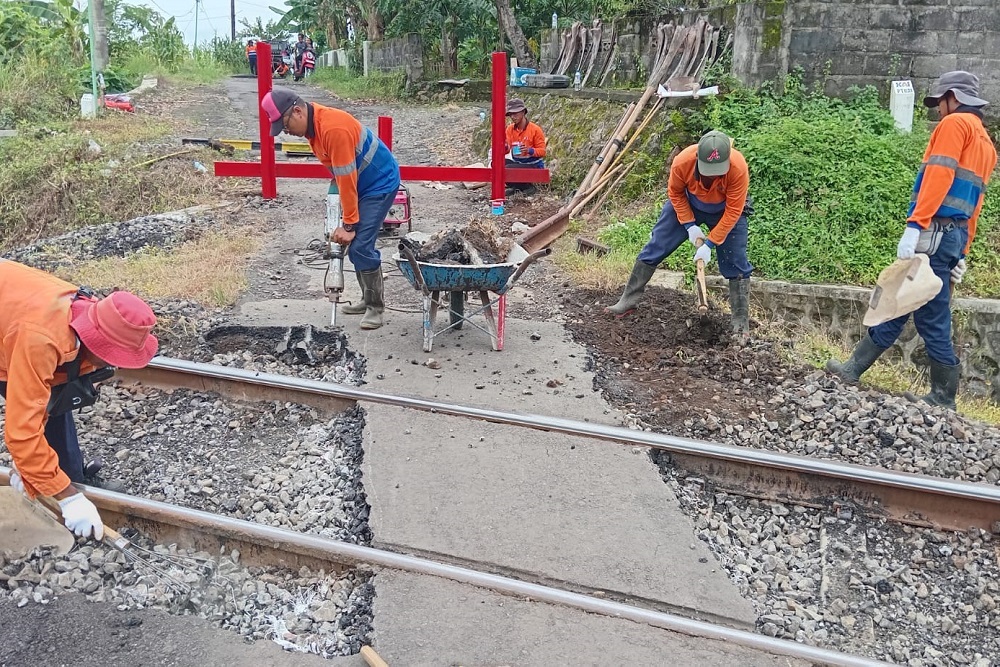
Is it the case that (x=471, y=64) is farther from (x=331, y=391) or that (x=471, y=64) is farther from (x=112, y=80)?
(x=331, y=391)

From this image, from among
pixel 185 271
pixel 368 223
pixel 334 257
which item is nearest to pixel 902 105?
pixel 368 223

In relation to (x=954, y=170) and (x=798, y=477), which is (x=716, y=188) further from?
(x=798, y=477)

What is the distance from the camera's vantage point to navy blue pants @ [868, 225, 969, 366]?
577 cm

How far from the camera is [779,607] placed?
4.04m

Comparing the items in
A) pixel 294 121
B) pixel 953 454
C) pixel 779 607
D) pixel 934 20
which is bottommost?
pixel 779 607

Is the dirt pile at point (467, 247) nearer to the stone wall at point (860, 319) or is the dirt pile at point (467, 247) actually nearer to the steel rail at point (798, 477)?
the steel rail at point (798, 477)

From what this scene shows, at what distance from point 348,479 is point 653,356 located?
289 cm

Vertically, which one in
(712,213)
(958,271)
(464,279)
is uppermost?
(712,213)

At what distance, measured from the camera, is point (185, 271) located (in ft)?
27.1

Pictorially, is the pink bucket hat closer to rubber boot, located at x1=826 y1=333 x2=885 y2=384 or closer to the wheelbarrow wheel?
the wheelbarrow wheel

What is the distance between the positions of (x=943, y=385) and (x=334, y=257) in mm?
4606

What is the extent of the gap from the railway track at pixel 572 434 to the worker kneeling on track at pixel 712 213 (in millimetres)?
2224

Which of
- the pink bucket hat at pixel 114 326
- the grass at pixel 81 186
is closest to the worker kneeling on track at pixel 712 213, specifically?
the pink bucket hat at pixel 114 326

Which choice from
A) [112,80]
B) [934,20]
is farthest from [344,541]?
[112,80]
